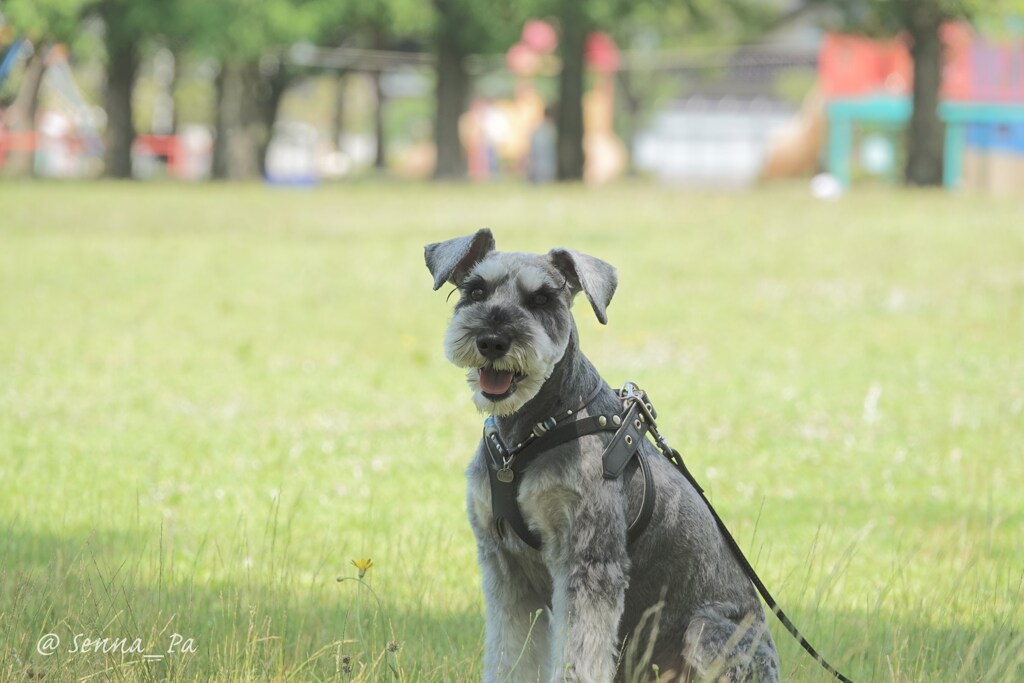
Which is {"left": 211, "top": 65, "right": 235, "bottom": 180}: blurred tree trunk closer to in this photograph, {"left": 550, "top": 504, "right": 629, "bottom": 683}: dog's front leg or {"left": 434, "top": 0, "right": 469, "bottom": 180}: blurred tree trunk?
{"left": 434, "top": 0, "right": 469, "bottom": 180}: blurred tree trunk

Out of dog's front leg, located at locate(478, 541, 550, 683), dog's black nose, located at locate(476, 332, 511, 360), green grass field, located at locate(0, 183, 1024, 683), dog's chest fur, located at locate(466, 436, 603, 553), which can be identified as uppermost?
dog's black nose, located at locate(476, 332, 511, 360)

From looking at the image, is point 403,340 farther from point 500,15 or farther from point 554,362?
point 500,15

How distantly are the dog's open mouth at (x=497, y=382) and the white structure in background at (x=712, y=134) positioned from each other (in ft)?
358

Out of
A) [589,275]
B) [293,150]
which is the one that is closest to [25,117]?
[293,150]

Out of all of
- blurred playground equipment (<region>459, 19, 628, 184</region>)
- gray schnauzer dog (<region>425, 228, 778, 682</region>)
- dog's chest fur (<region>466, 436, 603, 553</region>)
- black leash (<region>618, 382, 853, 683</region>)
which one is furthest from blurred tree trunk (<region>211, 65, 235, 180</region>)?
dog's chest fur (<region>466, 436, 603, 553</region>)

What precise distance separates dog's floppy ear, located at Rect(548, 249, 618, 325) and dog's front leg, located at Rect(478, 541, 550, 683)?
2.96 ft

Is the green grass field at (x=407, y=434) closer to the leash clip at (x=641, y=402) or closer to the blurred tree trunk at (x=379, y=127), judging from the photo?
the leash clip at (x=641, y=402)

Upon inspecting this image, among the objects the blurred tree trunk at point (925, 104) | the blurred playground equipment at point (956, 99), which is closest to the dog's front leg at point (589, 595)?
the blurred tree trunk at point (925, 104)

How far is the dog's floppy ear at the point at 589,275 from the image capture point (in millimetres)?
4953

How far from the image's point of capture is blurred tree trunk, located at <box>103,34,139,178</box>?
4740 cm

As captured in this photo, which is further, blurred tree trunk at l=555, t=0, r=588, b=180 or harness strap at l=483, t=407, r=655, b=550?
blurred tree trunk at l=555, t=0, r=588, b=180

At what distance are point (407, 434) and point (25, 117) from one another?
48.9m

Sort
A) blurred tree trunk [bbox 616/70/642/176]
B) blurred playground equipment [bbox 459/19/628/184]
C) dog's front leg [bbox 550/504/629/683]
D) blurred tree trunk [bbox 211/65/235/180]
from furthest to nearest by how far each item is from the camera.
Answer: blurred tree trunk [bbox 616/70/642/176] < blurred playground equipment [bbox 459/19/628/184] < blurred tree trunk [bbox 211/65/235/180] < dog's front leg [bbox 550/504/629/683]

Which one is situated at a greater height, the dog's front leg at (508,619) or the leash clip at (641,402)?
the leash clip at (641,402)
